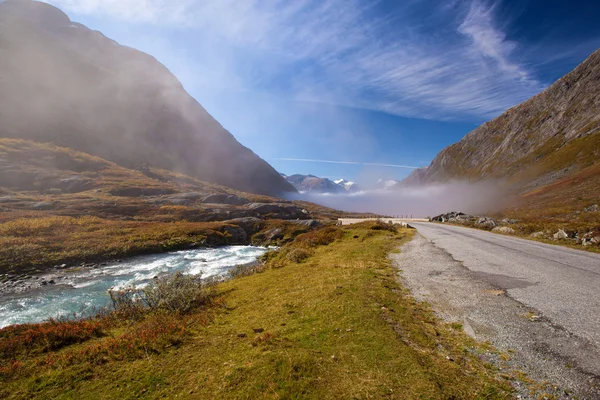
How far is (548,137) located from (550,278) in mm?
188089

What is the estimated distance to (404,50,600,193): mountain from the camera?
106688mm

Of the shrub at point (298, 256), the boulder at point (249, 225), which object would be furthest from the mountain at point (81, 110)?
the shrub at point (298, 256)

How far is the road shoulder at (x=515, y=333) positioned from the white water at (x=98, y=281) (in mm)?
15752

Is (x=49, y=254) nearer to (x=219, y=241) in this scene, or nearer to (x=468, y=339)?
(x=219, y=241)

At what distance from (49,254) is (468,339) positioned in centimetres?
3858

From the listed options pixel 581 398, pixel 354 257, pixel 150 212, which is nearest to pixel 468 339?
pixel 581 398

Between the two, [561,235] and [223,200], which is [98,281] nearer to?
[561,235]

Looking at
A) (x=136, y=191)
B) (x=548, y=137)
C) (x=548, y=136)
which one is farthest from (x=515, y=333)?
(x=548, y=136)

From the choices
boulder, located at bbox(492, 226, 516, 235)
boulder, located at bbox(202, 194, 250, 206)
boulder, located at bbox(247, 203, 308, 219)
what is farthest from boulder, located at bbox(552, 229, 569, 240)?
boulder, located at bbox(202, 194, 250, 206)

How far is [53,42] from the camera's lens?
176250 millimetres

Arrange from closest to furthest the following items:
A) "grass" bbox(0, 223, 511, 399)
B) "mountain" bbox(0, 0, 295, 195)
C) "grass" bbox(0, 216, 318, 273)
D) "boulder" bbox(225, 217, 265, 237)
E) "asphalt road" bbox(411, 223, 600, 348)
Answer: "grass" bbox(0, 223, 511, 399) < "asphalt road" bbox(411, 223, 600, 348) < "grass" bbox(0, 216, 318, 273) < "boulder" bbox(225, 217, 265, 237) < "mountain" bbox(0, 0, 295, 195)

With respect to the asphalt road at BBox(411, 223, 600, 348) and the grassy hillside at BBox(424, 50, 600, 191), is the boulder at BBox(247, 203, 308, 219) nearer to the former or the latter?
the asphalt road at BBox(411, 223, 600, 348)

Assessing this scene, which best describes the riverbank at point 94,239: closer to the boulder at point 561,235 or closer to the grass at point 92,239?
the grass at point 92,239

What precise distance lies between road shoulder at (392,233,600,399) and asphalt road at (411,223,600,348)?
1.64ft
